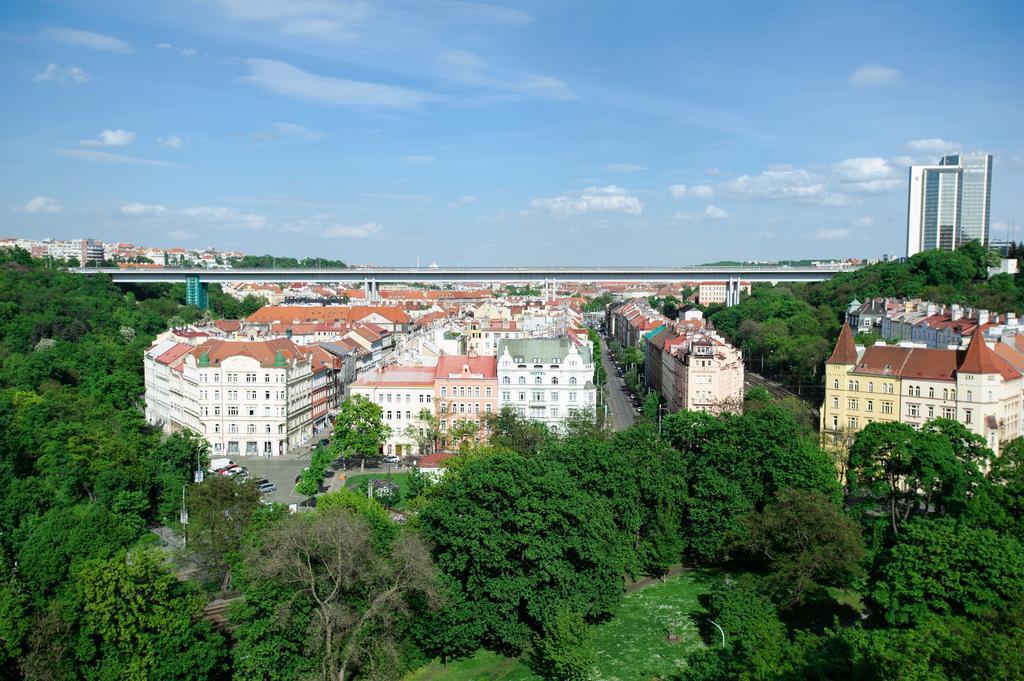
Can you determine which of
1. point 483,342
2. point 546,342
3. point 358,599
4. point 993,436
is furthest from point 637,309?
point 358,599

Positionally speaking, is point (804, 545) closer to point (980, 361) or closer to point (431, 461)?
point (980, 361)

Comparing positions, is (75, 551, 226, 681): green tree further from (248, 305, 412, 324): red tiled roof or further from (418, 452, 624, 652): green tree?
(248, 305, 412, 324): red tiled roof

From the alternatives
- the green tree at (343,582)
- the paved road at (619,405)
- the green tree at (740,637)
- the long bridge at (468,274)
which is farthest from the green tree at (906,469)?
the long bridge at (468,274)

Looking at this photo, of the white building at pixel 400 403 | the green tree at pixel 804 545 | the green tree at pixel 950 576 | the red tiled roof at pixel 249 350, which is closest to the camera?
the green tree at pixel 950 576

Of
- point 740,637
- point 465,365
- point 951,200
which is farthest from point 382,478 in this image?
point 951,200

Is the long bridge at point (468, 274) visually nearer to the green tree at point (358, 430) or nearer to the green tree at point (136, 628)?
the green tree at point (358, 430)
